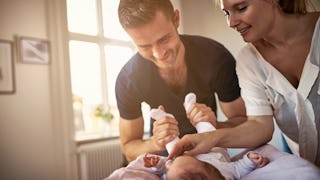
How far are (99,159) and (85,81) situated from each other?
269mm

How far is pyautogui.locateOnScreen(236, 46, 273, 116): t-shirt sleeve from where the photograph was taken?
3.69ft

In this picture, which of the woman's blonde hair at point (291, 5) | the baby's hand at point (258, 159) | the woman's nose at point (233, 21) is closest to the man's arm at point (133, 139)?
the baby's hand at point (258, 159)

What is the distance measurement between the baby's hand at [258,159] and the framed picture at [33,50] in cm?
72

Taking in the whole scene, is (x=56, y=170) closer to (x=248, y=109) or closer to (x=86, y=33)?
(x=86, y=33)

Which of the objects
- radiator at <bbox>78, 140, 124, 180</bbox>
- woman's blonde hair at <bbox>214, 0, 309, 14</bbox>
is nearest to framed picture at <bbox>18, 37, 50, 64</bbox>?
radiator at <bbox>78, 140, 124, 180</bbox>

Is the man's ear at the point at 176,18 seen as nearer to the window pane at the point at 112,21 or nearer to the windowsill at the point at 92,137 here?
the window pane at the point at 112,21

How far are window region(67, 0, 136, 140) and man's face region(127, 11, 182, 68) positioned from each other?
43 mm

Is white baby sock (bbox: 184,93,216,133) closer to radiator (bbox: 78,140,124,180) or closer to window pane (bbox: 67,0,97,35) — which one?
radiator (bbox: 78,140,124,180)

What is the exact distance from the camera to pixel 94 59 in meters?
1.20

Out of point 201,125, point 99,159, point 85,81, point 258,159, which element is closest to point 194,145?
point 201,125

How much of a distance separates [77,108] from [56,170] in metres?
0.21

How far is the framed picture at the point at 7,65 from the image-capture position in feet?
3.47

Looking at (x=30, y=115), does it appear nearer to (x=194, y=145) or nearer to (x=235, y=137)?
(x=194, y=145)

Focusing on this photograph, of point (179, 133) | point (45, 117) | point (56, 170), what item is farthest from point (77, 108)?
point (179, 133)
